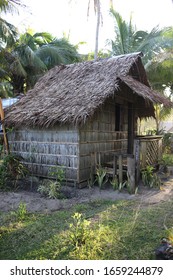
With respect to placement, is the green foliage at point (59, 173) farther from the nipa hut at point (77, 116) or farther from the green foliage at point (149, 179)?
the green foliage at point (149, 179)

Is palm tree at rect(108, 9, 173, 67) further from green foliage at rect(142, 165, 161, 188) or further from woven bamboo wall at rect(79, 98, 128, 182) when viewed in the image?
green foliage at rect(142, 165, 161, 188)

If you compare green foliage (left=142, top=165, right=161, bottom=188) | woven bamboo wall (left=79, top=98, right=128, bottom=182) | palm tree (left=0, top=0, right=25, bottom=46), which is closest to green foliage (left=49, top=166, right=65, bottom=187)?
woven bamboo wall (left=79, top=98, right=128, bottom=182)

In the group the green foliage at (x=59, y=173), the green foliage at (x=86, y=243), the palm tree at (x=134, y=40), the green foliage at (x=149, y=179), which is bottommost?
the green foliage at (x=86, y=243)

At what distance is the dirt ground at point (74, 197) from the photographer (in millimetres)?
5977

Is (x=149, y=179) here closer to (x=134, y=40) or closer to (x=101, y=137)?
(x=101, y=137)

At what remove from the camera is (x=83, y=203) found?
620 centimetres

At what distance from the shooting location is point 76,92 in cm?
824

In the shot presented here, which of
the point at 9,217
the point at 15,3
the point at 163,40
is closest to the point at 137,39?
the point at 163,40

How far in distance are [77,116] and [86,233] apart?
3.67 meters

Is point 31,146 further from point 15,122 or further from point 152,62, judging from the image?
point 152,62

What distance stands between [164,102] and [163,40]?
598cm

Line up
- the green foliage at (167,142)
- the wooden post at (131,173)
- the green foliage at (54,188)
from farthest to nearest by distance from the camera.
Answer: the green foliage at (167,142), the wooden post at (131,173), the green foliage at (54,188)

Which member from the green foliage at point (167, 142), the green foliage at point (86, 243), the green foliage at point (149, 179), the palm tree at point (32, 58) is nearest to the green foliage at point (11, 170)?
the green foliage at point (149, 179)

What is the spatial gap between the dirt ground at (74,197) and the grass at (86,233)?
0.53m
